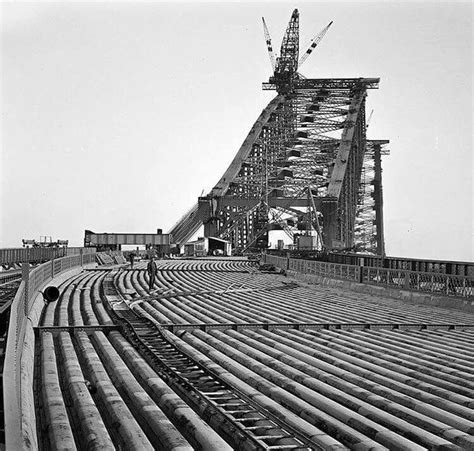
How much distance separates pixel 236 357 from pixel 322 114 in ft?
305

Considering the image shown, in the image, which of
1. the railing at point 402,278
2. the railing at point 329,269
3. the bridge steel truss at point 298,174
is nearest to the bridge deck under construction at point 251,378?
the railing at point 402,278

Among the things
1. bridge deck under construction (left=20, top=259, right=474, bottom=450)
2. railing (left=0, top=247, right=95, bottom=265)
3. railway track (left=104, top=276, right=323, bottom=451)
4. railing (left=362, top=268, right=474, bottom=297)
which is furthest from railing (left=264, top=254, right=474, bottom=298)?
railing (left=0, top=247, right=95, bottom=265)

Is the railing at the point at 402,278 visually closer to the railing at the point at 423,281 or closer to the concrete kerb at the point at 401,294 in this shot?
the railing at the point at 423,281

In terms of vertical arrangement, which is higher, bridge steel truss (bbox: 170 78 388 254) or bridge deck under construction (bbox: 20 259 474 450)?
bridge steel truss (bbox: 170 78 388 254)

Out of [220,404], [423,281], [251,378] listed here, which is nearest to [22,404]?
[220,404]

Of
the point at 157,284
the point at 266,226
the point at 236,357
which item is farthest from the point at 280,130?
the point at 236,357

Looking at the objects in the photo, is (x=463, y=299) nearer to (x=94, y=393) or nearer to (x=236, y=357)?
(x=236, y=357)

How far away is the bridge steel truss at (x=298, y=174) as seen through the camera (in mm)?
73125

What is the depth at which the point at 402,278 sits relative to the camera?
809 inches

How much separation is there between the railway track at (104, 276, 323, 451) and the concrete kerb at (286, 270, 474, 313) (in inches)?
327

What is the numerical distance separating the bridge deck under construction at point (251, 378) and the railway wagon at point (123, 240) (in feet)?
152

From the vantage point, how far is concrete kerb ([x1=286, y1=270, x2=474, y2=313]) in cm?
1641

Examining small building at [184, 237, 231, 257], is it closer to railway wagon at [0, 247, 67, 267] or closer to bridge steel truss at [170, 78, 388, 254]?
bridge steel truss at [170, 78, 388, 254]

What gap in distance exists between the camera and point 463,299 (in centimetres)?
1642
